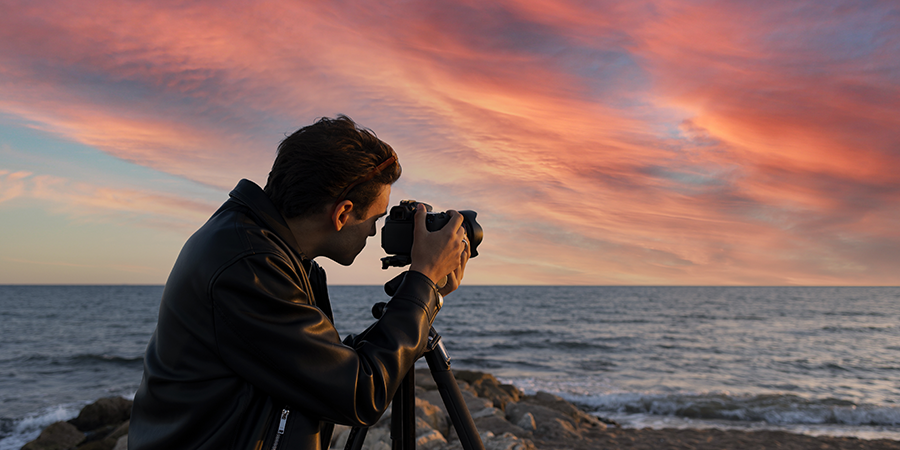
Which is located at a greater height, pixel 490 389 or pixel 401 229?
pixel 401 229

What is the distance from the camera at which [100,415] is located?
7082 mm

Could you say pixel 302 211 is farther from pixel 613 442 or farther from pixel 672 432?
pixel 672 432

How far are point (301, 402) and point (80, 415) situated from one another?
8.14 meters

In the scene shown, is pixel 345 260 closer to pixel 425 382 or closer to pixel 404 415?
pixel 404 415

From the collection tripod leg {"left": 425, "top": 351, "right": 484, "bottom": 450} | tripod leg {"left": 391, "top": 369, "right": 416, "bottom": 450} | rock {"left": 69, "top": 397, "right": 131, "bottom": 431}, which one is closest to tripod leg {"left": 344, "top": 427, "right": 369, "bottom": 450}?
tripod leg {"left": 391, "top": 369, "right": 416, "bottom": 450}

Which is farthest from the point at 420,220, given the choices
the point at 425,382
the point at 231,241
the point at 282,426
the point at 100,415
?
the point at 100,415

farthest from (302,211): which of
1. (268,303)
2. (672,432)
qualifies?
(672,432)

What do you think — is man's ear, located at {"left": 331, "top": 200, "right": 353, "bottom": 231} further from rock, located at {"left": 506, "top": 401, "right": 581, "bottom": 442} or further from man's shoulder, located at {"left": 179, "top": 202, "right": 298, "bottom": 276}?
rock, located at {"left": 506, "top": 401, "right": 581, "bottom": 442}

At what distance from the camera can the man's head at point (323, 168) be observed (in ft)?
4.30

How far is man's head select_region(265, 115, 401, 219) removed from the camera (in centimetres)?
131

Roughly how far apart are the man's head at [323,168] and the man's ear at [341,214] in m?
0.01

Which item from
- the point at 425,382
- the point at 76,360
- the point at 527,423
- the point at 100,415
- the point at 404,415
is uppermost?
the point at 404,415

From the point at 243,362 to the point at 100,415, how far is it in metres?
7.94

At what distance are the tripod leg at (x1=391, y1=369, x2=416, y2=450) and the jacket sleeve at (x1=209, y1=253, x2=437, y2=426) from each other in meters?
0.72
